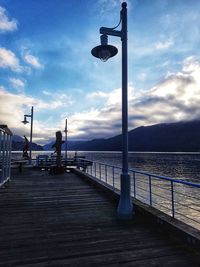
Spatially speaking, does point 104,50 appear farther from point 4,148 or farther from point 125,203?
point 4,148

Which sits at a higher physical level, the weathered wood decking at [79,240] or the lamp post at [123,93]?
the lamp post at [123,93]

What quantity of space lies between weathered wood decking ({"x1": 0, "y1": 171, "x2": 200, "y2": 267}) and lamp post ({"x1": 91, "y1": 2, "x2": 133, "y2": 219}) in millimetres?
390

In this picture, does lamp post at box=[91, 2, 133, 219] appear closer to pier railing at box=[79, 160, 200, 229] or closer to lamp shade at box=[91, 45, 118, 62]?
lamp shade at box=[91, 45, 118, 62]

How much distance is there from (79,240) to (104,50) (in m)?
4.71

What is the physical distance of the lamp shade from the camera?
678 cm

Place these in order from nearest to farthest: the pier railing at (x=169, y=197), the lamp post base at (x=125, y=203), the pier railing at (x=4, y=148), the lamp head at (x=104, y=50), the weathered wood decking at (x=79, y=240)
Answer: the weathered wood decking at (x=79, y=240)
the pier railing at (x=169, y=197)
the lamp post base at (x=125, y=203)
the lamp head at (x=104, y=50)
the pier railing at (x=4, y=148)

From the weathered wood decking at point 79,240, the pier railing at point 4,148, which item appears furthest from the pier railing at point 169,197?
the pier railing at point 4,148

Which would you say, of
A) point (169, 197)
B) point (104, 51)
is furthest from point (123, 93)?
point (169, 197)

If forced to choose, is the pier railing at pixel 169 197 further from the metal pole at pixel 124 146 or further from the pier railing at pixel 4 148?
the pier railing at pixel 4 148

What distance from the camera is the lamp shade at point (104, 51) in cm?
678

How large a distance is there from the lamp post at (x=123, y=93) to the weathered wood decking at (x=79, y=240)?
39cm

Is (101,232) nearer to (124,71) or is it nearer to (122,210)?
(122,210)

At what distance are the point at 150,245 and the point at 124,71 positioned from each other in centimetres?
438

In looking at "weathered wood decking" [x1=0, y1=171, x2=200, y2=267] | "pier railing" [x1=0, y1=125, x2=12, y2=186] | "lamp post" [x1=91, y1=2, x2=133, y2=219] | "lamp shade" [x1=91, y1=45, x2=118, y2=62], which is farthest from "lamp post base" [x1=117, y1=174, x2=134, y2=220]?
"pier railing" [x1=0, y1=125, x2=12, y2=186]
